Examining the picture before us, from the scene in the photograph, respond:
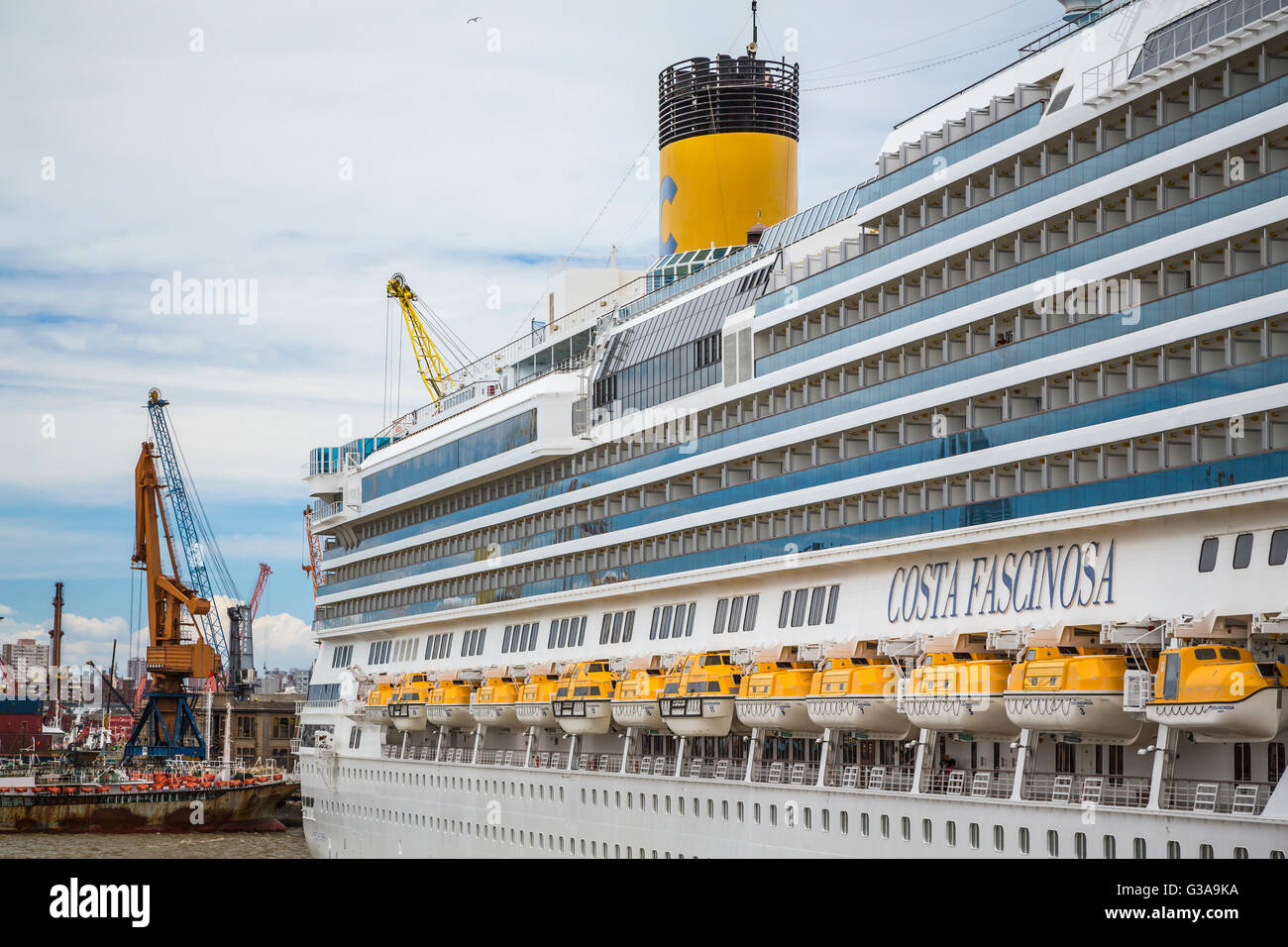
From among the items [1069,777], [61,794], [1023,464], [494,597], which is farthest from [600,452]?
[61,794]

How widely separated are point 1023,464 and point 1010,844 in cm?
841

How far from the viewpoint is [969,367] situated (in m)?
36.7

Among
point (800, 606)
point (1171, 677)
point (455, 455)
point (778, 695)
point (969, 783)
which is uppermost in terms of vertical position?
point (455, 455)

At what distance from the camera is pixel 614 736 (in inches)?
1994

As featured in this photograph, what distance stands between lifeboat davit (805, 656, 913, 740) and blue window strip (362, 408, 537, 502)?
74.6ft

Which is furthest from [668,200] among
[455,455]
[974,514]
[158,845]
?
[158,845]

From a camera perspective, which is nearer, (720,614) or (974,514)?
(974,514)

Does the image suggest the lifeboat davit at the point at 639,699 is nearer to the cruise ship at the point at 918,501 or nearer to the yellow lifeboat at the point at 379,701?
the cruise ship at the point at 918,501

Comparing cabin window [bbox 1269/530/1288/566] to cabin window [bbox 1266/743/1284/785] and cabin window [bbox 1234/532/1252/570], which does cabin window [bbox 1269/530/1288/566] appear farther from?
cabin window [bbox 1266/743/1284/785]

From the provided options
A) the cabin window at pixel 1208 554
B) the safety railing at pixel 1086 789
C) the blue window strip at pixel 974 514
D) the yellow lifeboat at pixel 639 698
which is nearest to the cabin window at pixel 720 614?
the blue window strip at pixel 974 514

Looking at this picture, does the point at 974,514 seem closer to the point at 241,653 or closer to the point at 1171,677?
the point at 1171,677

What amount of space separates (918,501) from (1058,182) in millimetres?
8330

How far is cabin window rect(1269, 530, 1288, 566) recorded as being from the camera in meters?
28.3

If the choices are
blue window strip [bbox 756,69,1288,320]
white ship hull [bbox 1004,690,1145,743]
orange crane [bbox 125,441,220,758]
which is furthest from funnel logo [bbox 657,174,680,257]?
orange crane [bbox 125,441,220,758]
